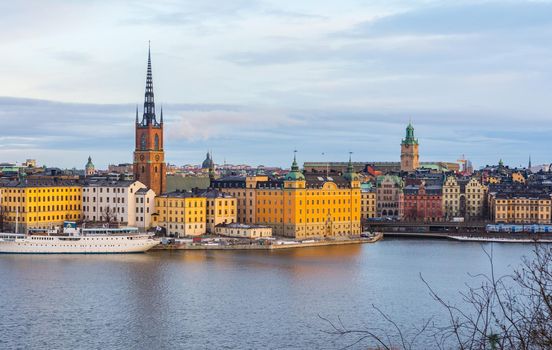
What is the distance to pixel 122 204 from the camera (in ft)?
148

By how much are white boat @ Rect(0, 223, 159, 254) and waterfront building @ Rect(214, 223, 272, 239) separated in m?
5.44

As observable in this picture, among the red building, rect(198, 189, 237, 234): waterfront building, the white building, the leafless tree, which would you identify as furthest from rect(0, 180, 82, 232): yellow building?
the leafless tree

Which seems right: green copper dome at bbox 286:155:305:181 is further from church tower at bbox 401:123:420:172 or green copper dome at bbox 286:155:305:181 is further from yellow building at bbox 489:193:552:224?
church tower at bbox 401:123:420:172

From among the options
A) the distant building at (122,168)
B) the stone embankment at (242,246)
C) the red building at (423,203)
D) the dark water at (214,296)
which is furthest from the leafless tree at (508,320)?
the distant building at (122,168)

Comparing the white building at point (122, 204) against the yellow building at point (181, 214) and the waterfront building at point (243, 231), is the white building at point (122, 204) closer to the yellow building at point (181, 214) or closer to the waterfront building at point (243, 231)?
the yellow building at point (181, 214)

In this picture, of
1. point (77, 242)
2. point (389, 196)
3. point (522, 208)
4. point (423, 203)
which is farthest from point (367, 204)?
point (77, 242)

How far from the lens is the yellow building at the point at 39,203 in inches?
1722

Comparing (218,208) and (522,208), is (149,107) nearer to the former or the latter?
(218,208)

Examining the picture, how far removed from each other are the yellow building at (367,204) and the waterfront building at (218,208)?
12.5 meters

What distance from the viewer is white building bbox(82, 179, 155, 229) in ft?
147

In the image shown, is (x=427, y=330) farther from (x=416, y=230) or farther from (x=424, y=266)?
(x=416, y=230)

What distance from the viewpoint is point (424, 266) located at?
3394 cm

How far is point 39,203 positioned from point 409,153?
141ft

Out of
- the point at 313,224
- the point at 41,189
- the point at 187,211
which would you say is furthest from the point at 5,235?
the point at 313,224
